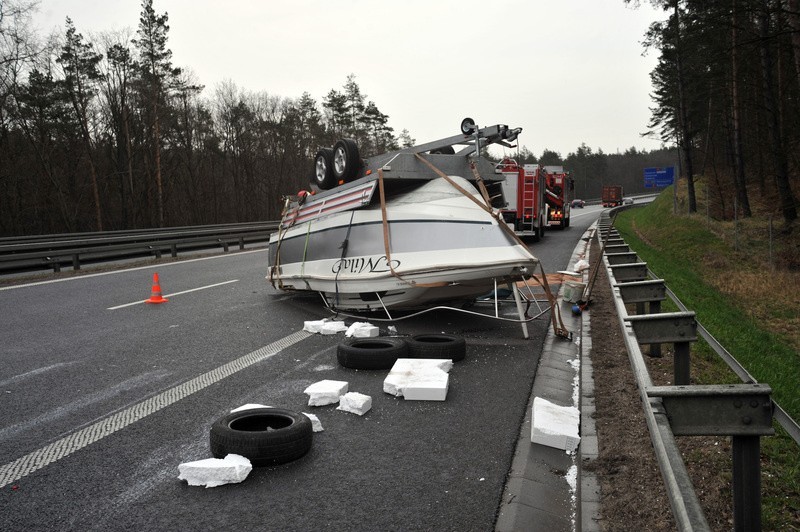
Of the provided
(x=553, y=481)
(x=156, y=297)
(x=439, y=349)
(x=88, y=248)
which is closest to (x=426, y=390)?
(x=439, y=349)

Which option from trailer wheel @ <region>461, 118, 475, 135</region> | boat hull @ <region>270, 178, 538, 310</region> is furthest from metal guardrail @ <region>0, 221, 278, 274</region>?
trailer wheel @ <region>461, 118, 475, 135</region>

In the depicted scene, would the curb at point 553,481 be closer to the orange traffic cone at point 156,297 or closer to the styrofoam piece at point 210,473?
the styrofoam piece at point 210,473

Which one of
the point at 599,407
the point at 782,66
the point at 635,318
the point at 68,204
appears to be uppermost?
the point at 782,66

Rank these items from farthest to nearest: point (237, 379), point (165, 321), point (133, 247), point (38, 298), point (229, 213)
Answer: point (229, 213)
point (133, 247)
point (38, 298)
point (165, 321)
point (237, 379)

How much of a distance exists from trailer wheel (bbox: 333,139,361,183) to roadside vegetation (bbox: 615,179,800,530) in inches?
206

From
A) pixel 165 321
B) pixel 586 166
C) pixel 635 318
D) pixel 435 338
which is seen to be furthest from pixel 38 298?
pixel 586 166

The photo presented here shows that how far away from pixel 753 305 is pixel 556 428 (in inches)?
454

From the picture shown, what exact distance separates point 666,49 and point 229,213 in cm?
3511

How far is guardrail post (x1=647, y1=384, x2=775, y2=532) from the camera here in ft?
8.30

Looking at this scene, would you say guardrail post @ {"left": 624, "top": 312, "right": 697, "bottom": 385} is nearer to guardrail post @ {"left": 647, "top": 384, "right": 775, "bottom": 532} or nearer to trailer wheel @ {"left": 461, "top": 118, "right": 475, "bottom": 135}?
guardrail post @ {"left": 647, "top": 384, "right": 775, "bottom": 532}

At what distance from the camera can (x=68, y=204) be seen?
38.5m

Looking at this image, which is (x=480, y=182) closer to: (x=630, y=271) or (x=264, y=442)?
(x=630, y=271)

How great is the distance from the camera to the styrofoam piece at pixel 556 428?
13.0 ft

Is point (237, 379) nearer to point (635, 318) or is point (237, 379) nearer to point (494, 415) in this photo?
point (494, 415)
